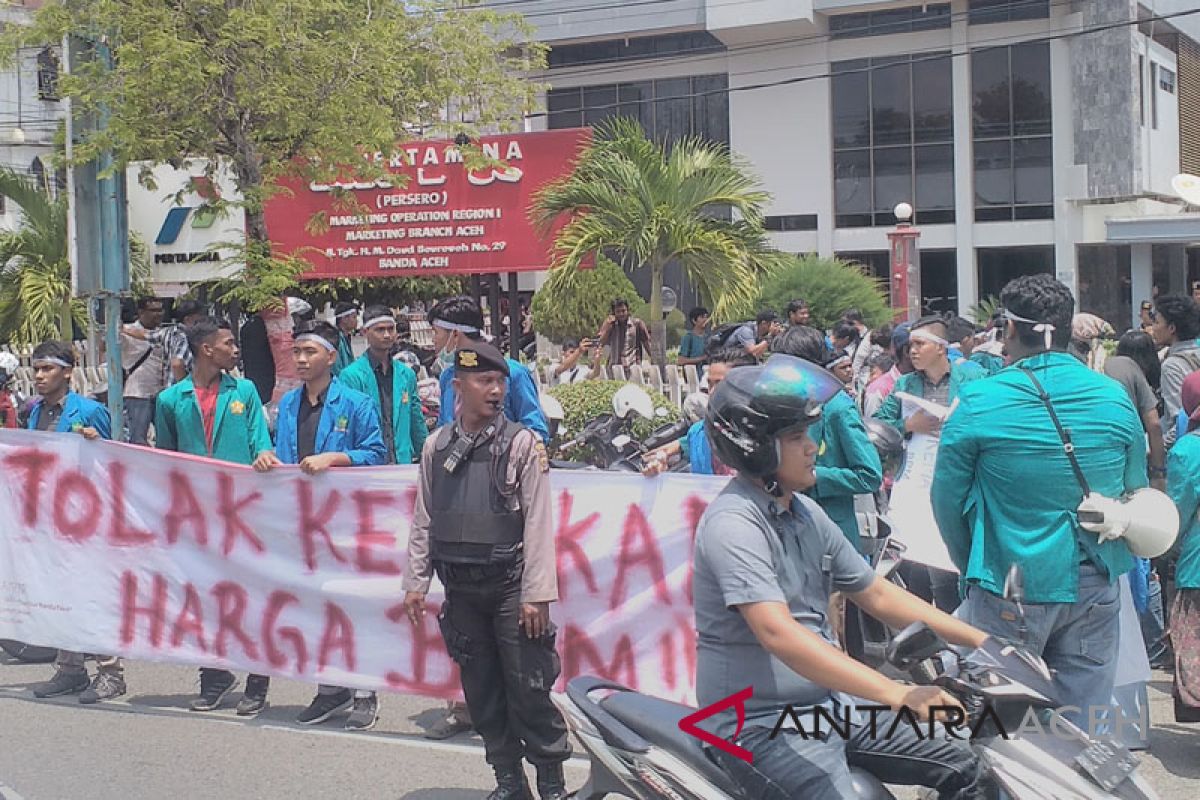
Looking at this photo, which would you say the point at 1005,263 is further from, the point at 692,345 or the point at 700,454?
the point at 700,454

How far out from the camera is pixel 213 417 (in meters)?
7.26

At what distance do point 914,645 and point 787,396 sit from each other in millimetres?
702

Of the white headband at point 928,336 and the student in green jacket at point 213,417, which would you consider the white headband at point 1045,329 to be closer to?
the white headband at point 928,336

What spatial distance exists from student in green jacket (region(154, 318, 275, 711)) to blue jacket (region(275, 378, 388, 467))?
0.49m

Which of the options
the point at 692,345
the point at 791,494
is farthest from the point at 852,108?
the point at 791,494

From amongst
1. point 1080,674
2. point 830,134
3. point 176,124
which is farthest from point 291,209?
point 1080,674

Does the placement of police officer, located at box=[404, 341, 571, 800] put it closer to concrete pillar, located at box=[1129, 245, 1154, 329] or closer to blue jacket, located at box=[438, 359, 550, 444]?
blue jacket, located at box=[438, 359, 550, 444]

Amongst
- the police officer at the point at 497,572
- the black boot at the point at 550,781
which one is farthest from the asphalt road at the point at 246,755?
the police officer at the point at 497,572

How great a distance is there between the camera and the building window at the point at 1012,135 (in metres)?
31.6

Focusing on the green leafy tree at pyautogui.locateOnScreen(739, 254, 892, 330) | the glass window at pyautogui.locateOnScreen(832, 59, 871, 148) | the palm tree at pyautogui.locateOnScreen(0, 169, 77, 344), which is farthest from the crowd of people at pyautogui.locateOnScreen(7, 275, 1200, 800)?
the glass window at pyautogui.locateOnScreen(832, 59, 871, 148)

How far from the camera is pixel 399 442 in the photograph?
290 inches

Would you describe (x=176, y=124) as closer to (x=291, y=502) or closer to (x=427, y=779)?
(x=291, y=502)

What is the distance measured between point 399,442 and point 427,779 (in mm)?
2011

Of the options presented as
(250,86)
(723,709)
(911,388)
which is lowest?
(723,709)
